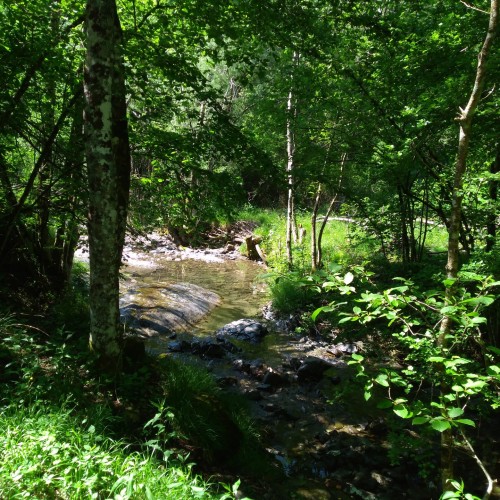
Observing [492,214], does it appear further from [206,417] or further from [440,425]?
[206,417]

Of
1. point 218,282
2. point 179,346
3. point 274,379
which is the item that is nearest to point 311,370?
point 274,379

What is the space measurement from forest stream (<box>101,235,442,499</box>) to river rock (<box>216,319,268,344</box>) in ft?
0.19

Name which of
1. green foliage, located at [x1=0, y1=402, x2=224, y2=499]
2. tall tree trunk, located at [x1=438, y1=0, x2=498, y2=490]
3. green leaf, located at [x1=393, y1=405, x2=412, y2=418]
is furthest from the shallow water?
green leaf, located at [x1=393, y1=405, x2=412, y2=418]

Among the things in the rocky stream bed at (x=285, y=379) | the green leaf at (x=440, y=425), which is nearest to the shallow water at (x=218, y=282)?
the rocky stream bed at (x=285, y=379)

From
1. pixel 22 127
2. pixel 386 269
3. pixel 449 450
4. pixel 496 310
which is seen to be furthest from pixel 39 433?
pixel 386 269

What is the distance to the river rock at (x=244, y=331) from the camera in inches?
352

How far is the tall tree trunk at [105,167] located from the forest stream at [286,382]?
2.52 meters

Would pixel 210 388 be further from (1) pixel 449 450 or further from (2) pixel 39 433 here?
(1) pixel 449 450

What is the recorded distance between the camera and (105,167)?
3.72 meters

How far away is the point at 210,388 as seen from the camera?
525cm

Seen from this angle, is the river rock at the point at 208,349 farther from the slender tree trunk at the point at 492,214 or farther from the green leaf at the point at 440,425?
the green leaf at the point at 440,425

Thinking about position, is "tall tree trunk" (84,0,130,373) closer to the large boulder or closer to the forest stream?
the forest stream

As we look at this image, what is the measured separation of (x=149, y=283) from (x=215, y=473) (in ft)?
30.9

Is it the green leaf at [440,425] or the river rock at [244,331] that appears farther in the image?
the river rock at [244,331]
